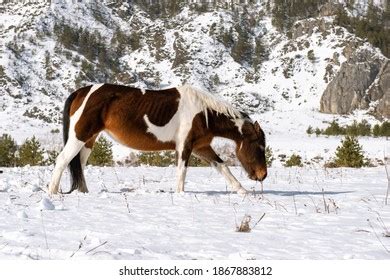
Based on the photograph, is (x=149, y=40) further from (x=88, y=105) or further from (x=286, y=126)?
(x=88, y=105)

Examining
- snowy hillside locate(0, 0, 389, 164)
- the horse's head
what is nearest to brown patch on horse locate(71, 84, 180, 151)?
the horse's head

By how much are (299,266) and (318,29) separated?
13999cm

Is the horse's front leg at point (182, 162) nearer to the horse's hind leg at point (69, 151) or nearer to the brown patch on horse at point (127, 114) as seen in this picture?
the brown patch on horse at point (127, 114)

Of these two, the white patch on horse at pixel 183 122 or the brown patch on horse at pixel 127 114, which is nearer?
the brown patch on horse at pixel 127 114

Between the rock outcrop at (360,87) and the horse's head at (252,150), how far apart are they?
9748cm

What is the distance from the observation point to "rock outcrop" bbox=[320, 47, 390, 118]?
337 feet

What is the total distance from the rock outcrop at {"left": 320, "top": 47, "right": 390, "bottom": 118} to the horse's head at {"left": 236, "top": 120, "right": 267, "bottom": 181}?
3838 inches

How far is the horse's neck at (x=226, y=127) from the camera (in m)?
7.25

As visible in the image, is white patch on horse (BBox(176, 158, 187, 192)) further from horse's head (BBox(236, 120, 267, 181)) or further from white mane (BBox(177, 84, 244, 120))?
horse's head (BBox(236, 120, 267, 181))

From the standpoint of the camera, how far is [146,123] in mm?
6961

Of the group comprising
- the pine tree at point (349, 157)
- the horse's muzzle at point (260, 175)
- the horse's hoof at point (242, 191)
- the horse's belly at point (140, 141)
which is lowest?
the pine tree at point (349, 157)

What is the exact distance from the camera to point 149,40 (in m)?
145

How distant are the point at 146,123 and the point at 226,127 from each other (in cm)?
129

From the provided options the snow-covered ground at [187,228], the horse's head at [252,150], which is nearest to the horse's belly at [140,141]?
the snow-covered ground at [187,228]
